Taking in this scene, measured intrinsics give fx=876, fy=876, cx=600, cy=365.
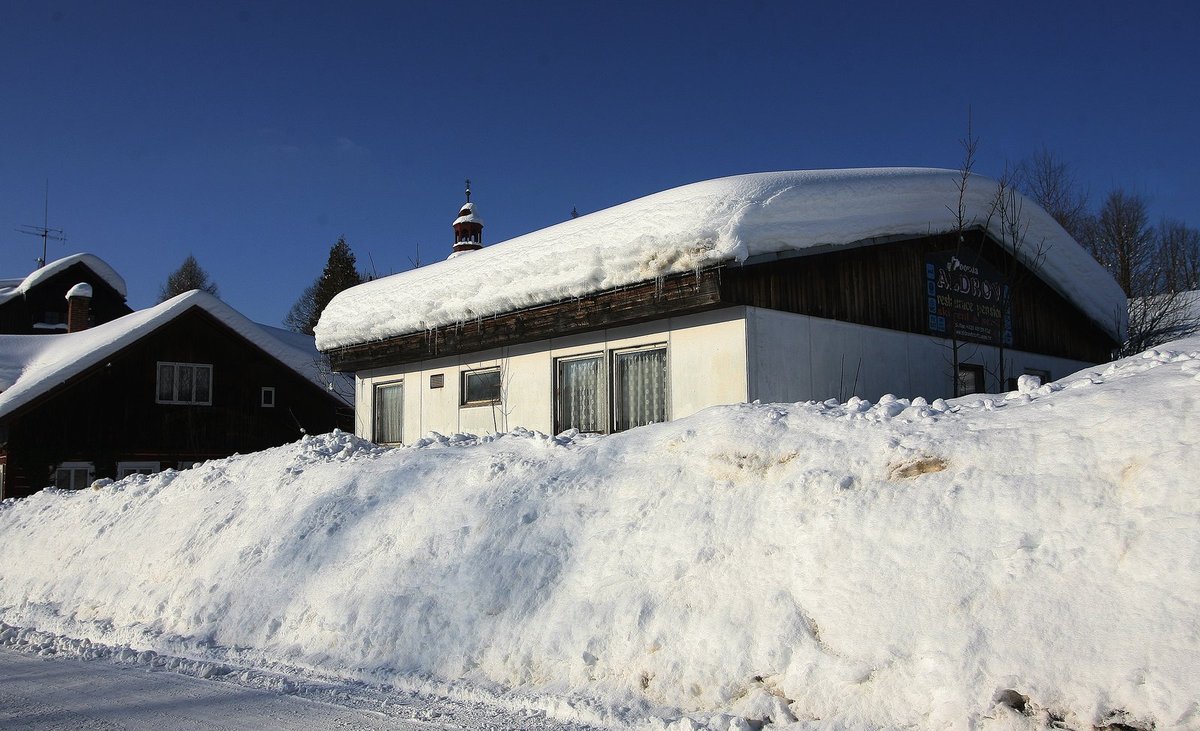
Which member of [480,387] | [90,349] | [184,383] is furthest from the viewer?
[184,383]

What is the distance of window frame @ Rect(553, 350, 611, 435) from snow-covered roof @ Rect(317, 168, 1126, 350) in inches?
40.3

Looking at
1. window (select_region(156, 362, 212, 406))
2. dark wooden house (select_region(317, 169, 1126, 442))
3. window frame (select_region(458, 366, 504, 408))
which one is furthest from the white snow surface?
window (select_region(156, 362, 212, 406))

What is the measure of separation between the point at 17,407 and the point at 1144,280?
36.3m

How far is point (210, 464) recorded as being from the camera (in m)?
11.5

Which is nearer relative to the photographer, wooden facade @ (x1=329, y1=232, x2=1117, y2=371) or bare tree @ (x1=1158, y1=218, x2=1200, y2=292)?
wooden facade @ (x1=329, y1=232, x2=1117, y2=371)

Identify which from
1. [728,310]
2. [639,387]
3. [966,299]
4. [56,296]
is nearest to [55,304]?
[56,296]

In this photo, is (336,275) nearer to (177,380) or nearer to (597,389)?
(177,380)

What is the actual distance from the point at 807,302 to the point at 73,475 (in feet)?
64.1

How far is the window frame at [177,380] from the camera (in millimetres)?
23812

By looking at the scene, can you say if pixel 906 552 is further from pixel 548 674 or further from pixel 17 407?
pixel 17 407

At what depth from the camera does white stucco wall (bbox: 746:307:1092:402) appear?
1041 centimetres

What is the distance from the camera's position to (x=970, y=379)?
44.9 ft

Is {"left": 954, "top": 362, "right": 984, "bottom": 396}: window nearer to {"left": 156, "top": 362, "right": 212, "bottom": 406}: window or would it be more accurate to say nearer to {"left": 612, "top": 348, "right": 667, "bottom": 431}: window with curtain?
{"left": 612, "top": 348, "right": 667, "bottom": 431}: window with curtain

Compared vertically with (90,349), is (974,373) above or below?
below
